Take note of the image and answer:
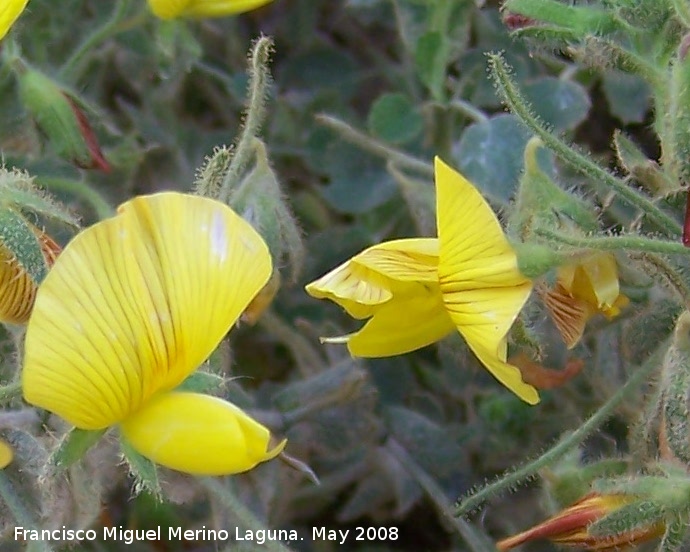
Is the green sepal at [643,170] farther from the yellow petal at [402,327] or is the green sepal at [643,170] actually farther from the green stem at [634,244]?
the yellow petal at [402,327]

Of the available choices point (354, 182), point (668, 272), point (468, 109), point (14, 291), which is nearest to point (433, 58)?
point (468, 109)

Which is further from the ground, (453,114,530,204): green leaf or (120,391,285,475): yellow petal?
(453,114,530,204): green leaf

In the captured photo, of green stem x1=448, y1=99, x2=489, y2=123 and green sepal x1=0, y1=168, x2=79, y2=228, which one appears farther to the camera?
green stem x1=448, y1=99, x2=489, y2=123

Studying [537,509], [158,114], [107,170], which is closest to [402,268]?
[107,170]

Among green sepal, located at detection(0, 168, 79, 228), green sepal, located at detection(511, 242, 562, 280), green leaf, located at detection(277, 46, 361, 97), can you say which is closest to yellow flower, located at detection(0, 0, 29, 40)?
green sepal, located at detection(0, 168, 79, 228)

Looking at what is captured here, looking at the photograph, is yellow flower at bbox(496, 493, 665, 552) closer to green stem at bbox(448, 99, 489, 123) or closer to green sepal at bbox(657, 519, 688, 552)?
green sepal at bbox(657, 519, 688, 552)

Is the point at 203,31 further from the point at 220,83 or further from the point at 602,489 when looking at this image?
the point at 602,489

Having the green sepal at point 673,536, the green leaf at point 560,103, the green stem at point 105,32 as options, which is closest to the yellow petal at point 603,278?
the green sepal at point 673,536
